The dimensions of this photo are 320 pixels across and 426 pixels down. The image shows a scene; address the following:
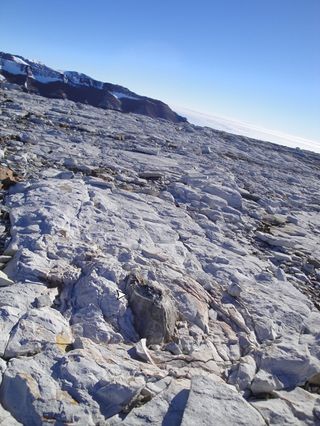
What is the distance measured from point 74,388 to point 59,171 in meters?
6.97

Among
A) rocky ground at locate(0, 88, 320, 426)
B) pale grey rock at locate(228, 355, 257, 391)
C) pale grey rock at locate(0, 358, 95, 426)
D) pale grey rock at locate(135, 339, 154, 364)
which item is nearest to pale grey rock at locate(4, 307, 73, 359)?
rocky ground at locate(0, 88, 320, 426)

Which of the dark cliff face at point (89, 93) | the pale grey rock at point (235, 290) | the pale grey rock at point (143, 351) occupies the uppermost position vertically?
the dark cliff face at point (89, 93)

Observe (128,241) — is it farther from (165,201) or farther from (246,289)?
(165,201)

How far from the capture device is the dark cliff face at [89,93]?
77375 millimetres

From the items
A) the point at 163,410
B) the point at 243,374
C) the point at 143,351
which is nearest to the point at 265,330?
the point at 243,374

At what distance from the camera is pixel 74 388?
3.32 meters

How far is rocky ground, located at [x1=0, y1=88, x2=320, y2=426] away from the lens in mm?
3309

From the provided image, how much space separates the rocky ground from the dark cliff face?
65.8 metres

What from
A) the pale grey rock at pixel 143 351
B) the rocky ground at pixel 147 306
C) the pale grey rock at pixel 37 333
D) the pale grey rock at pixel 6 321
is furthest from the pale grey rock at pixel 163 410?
the pale grey rock at pixel 6 321

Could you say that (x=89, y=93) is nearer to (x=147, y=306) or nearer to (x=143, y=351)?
(x=147, y=306)

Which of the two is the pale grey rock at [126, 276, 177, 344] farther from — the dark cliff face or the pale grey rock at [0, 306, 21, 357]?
the dark cliff face

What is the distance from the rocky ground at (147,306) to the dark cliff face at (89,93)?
65.8m

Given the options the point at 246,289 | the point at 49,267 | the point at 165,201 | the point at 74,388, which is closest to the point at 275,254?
the point at 246,289

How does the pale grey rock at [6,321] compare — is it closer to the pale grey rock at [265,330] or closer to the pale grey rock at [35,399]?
the pale grey rock at [35,399]
